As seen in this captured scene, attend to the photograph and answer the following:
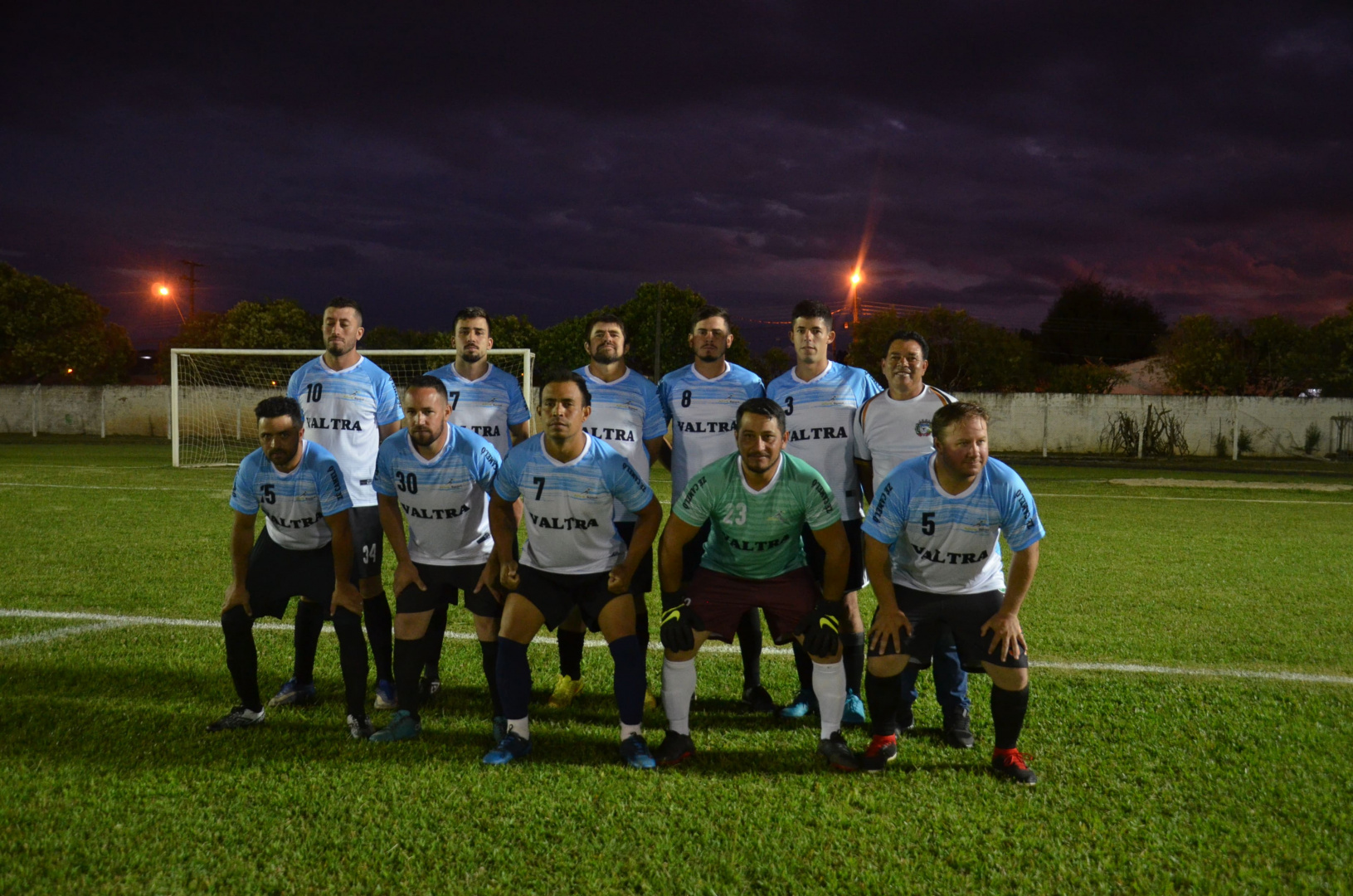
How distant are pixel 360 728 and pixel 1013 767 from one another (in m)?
2.82

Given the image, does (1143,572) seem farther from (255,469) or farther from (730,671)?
(255,469)

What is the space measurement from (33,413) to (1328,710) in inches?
1537

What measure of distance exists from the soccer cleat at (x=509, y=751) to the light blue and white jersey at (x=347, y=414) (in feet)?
5.25

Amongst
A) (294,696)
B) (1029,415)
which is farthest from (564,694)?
(1029,415)

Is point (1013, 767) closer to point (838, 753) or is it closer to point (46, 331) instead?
point (838, 753)

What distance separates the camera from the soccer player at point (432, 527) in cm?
399

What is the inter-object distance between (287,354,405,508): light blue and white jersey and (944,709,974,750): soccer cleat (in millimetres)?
3122

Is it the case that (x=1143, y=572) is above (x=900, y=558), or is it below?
below

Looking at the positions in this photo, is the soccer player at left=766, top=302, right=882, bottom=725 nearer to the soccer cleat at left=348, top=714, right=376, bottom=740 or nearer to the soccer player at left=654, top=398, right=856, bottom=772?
the soccer player at left=654, top=398, right=856, bottom=772

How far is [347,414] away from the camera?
4.69 metres

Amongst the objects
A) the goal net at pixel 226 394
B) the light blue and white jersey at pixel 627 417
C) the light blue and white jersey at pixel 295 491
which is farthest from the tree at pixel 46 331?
the light blue and white jersey at pixel 627 417

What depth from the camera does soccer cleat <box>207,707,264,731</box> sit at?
3.97 meters

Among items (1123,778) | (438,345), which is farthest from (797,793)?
(438,345)

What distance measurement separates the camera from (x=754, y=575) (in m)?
3.94
